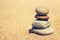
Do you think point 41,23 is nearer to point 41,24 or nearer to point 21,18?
point 41,24

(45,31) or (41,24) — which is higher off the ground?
(41,24)

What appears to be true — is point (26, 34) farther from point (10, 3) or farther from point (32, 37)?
point (10, 3)

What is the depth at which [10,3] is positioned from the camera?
6016 mm

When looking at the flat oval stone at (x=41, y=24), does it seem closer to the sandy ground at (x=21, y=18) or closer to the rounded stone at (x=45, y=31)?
the rounded stone at (x=45, y=31)

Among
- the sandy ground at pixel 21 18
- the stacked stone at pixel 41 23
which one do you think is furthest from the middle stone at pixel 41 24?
the sandy ground at pixel 21 18

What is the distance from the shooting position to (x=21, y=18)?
4.78 metres

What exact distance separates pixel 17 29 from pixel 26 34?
28 cm

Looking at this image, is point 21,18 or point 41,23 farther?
point 21,18

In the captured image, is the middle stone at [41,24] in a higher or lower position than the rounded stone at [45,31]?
higher

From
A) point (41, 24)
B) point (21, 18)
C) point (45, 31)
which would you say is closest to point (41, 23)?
point (41, 24)

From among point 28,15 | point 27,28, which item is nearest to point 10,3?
point 28,15

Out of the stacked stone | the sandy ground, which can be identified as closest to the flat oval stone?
the stacked stone

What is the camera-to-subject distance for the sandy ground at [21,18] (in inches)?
148

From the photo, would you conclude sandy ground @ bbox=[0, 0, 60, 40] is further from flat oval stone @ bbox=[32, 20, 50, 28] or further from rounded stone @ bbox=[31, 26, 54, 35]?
flat oval stone @ bbox=[32, 20, 50, 28]
